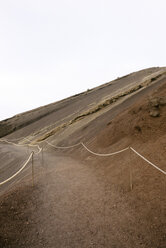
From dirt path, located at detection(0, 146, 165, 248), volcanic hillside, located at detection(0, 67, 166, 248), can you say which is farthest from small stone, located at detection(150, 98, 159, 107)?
dirt path, located at detection(0, 146, 165, 248)

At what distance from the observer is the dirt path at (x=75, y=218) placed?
Answer: 365cm

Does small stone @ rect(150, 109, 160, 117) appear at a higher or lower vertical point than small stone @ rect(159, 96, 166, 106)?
lower

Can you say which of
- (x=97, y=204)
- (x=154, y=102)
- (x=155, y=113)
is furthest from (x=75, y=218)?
(x=154, y=102)

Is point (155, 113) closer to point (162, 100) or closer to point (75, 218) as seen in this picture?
point (162, 100)

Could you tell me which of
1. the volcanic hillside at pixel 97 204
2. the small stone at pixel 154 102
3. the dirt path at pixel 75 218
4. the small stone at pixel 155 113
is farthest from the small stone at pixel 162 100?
the dirt path at pixel 75 218

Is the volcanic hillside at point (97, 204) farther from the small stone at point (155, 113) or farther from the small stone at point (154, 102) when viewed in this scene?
the small stone at point (154, 102)

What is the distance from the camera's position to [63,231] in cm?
402

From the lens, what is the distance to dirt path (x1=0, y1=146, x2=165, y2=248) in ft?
12.0

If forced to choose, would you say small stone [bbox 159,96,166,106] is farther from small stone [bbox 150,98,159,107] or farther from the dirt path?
the dirt path

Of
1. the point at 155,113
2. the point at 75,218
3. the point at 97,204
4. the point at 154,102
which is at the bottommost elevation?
the point at 97,204

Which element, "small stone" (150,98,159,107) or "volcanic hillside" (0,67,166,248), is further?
"small stone" (150,98,159,107)

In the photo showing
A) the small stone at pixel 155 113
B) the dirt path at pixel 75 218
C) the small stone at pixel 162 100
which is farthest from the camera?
the small stone at pixel 162 100

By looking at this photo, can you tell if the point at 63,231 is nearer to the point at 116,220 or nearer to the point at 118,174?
the point at 116,220

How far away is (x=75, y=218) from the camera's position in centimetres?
449
